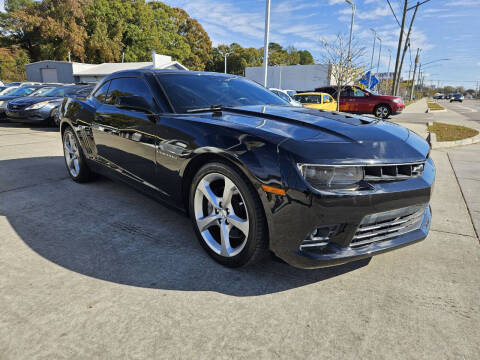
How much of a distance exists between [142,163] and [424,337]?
7.79 ft

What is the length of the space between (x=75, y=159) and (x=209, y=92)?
2329 mm

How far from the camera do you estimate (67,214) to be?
3.32 m

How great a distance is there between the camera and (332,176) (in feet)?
6.27

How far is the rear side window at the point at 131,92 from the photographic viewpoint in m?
2.96

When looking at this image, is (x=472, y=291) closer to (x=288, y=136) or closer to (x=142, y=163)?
(x=288, y=136)

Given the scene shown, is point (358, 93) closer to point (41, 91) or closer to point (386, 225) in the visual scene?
point (41, 91)

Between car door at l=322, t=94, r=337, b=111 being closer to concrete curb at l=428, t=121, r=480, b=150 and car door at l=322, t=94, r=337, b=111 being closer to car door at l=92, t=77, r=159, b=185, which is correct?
concrete curb at l=428, t=121, r=480, b=150

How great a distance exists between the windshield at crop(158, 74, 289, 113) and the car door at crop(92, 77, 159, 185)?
203 millimetres

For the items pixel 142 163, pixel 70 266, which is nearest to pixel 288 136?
pixel 142 163

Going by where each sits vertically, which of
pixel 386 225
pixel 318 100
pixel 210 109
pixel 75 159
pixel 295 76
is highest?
pixel 295 76

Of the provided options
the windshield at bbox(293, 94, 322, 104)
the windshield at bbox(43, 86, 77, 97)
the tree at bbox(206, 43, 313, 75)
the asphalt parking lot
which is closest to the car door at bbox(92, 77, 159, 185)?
the asphalt parking lot

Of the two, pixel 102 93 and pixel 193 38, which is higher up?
pixel 193 38

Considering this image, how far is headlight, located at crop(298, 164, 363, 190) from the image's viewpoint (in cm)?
188

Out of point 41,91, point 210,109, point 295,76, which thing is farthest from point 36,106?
point 295,76
